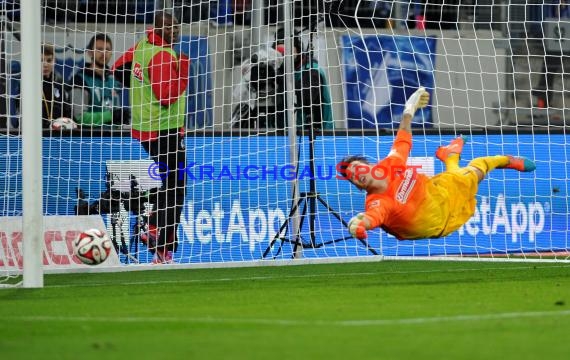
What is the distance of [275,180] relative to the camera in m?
14.8

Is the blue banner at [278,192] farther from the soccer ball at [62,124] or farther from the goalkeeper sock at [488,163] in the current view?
the goalkeeper sock at [488,163]

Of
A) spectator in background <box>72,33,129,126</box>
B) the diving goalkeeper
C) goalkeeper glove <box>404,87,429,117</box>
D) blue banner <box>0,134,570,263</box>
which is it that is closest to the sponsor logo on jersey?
spectator in background <box>72,33,129,126</box>

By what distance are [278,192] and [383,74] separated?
2.26 meters

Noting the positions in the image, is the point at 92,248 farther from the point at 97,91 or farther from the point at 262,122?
Answer: the point at 262,122

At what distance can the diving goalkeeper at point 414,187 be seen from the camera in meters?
11.5

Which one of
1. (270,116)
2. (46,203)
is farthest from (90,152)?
(270,116)

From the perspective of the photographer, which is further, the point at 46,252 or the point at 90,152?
the point at 90,152

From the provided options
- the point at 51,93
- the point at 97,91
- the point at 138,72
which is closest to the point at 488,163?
the point at 138,72

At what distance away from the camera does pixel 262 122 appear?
583 inches

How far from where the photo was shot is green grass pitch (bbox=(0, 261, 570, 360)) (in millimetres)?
6664

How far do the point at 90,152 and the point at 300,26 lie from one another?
9.24 feet

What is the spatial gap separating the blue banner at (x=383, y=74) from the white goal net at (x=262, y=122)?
0.03 metres

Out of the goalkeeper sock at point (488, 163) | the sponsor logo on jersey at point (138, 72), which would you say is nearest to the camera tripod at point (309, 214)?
the sponsor logo on jersey at point (138, 72)

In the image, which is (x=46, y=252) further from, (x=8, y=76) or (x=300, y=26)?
(x=300, y=26)
